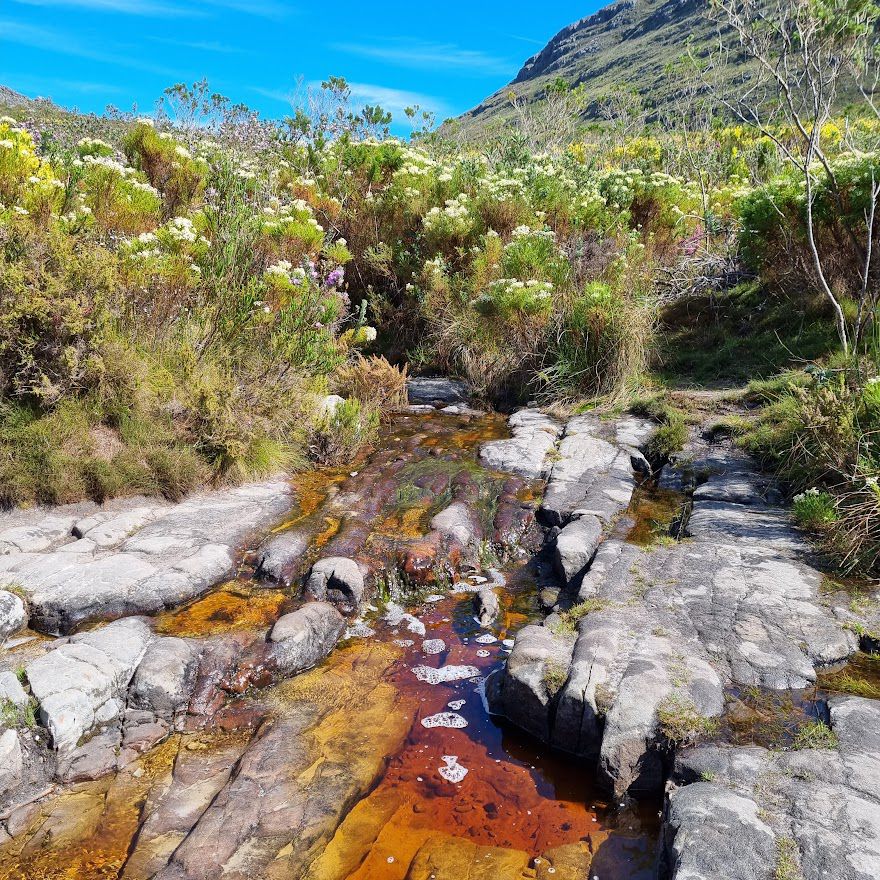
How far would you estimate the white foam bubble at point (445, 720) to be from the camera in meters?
3.56

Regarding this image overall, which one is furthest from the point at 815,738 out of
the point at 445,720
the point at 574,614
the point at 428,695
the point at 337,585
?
the point at 337,585

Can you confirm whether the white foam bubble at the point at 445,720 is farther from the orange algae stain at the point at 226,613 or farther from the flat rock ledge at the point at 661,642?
the orange algae stain at the point at 226,613

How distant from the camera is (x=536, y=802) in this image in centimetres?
307

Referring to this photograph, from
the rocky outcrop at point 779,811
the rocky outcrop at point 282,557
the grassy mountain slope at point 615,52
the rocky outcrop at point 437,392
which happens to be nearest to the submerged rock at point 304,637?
the rocky outcrop at point 282,557

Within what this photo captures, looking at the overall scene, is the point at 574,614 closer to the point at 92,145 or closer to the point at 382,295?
the point at 382,295

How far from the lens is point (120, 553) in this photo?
4.52 metres

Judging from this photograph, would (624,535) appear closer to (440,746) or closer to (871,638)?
(871,638)

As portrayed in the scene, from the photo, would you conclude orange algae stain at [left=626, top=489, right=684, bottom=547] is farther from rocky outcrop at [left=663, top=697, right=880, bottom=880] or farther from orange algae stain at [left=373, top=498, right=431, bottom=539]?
rocky outcrop at [left=663, top=697, right=880, bottom=880]

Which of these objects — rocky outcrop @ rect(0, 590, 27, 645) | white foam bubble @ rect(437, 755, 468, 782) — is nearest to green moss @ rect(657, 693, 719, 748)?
white foam bubble @ rect(437, 755, 468, 782)

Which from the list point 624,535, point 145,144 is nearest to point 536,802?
point 624,535

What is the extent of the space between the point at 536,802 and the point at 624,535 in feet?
8.17

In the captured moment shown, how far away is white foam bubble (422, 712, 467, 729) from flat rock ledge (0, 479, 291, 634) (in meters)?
1.78

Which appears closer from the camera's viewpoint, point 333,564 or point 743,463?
point 333,564

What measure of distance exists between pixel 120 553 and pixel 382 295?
21.6 ft
